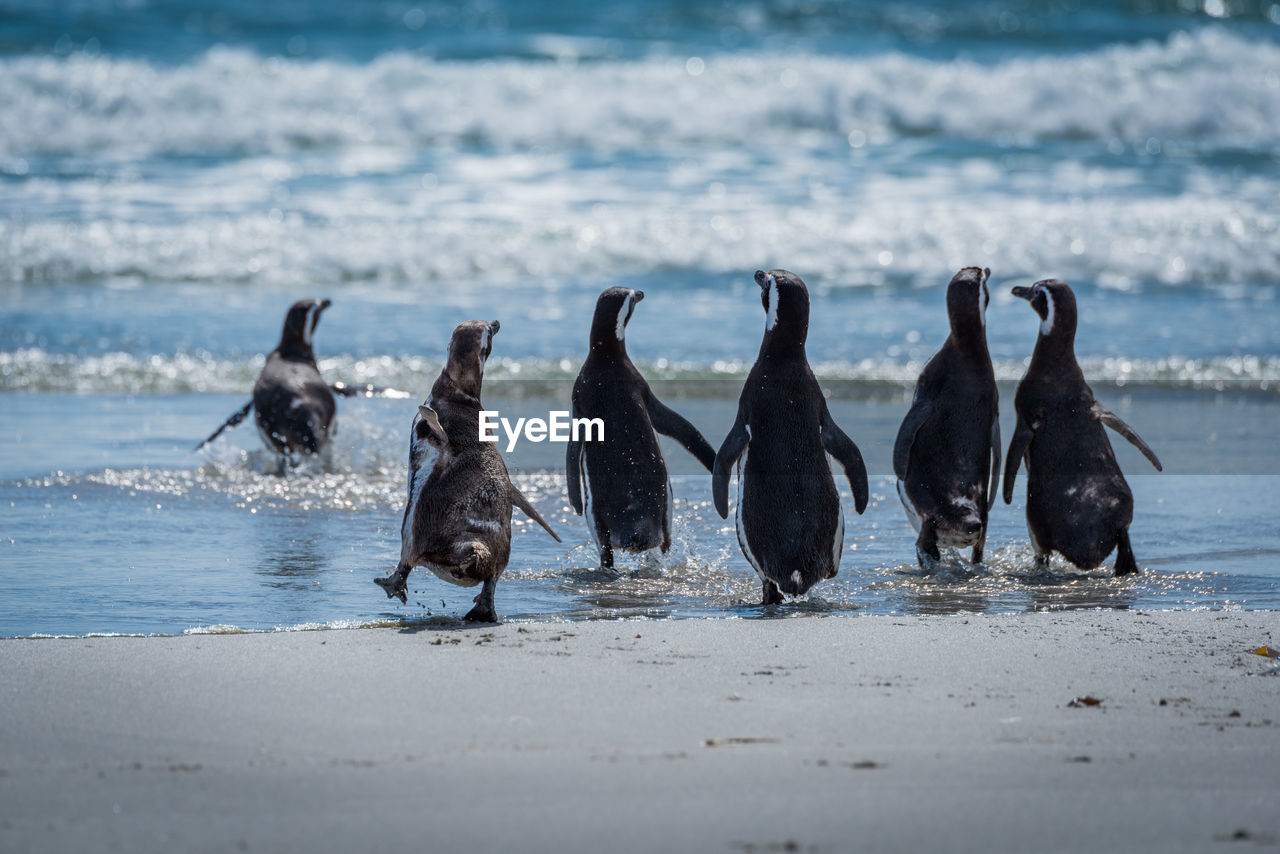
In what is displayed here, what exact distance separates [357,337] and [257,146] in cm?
1048

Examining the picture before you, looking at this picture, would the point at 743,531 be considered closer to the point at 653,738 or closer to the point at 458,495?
the point at 458,495

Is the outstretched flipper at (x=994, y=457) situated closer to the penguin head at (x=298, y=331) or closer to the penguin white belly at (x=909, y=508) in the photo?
the penguin white belly at (x=909, y=508)

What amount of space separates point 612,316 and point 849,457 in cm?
116

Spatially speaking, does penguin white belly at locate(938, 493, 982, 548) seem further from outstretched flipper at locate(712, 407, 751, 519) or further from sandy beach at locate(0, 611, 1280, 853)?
sandy beach at locate(0, 611, 1280, 853)

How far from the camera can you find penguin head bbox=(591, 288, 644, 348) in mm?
5797

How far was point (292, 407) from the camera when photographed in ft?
24.1

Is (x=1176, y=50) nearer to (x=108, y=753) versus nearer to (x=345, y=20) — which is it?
(x=345, y=20)

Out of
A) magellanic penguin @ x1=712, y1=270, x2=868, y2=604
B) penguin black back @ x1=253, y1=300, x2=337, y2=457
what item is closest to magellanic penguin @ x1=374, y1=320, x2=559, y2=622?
magellanic penguin @ x1=712, y1=270, x2=868, y2=604

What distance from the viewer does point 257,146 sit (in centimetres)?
1980

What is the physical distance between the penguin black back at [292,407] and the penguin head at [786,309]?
2793 mm

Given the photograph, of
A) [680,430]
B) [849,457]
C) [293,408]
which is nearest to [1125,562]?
[849,457]

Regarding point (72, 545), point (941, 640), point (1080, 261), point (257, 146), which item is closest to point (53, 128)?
point (257, 146)

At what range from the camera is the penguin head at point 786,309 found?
17.4 feet

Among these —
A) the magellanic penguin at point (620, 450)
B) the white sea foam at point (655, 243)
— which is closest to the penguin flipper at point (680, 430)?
the magellanic penguin at point (620, 450)
